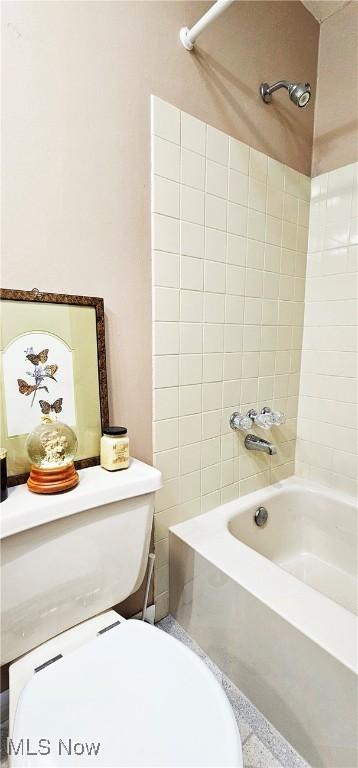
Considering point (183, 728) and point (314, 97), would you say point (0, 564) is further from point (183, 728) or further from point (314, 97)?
point (314, 97)

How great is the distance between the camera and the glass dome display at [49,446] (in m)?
0.82

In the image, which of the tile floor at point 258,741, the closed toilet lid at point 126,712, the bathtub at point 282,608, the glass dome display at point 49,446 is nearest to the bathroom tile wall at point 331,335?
the bathtub at point 282,608

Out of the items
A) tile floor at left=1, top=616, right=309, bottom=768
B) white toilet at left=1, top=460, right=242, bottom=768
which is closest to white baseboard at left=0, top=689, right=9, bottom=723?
tile floor at left=1, top=616, right=309, bottom=768

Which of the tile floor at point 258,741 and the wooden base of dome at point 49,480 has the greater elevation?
the wooden base of dome at point 49,480

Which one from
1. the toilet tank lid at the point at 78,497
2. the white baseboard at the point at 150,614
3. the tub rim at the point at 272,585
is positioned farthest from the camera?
the white baseboard at the point at 150,614

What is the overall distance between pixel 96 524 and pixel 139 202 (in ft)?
2.95

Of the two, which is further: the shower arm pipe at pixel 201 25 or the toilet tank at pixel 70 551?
the shower arm pipe at pixel 201 25

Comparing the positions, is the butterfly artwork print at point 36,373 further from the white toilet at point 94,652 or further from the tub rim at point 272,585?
the tub rim at point 272,585

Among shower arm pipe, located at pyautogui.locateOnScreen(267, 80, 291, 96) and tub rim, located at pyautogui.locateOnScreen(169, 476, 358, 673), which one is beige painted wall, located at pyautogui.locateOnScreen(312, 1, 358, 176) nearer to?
shower arm pipe, located at pyautogui.locateOnScreen(267, 80, 291, 96)

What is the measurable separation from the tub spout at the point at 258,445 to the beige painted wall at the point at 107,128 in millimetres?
482

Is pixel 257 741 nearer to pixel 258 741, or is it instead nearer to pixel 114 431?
pixel 258 741

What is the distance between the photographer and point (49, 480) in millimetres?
793

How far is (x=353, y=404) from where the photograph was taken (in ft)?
4.93

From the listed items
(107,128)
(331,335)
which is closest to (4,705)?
(107,128)
